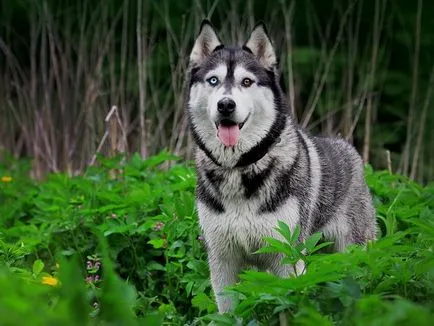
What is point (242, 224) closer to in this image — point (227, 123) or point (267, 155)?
point (267, 155)

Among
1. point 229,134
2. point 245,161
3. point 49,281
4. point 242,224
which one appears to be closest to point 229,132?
point 229,134

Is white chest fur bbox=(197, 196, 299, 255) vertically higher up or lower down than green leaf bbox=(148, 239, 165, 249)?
higher up

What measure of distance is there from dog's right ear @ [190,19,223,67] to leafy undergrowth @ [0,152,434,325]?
900 mm

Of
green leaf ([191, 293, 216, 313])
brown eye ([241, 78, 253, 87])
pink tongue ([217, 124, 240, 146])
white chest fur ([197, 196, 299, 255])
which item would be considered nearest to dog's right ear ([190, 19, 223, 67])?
brown eye ([241, 78, 253, 87])

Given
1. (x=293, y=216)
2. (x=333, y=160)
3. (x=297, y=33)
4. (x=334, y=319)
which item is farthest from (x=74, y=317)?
(x=297, y=33)

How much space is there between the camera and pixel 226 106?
3885 mm

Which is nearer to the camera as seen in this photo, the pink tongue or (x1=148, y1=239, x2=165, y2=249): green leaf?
the pink tongue

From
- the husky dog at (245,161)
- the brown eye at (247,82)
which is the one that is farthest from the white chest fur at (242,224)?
the brown eye at (247,82)

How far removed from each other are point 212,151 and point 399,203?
1479 millimetres

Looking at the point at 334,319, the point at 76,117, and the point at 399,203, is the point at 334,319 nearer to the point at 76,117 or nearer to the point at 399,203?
the point at 399,203

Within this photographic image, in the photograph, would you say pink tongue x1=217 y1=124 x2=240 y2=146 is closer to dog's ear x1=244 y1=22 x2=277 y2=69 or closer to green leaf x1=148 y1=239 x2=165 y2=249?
dog's ear x1=244 y1=22 x2=277 y2=69

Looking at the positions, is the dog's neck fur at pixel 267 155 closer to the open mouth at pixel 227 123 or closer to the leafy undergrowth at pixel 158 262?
the open mouth at pixel 227 123

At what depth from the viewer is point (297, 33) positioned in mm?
Result: 10336

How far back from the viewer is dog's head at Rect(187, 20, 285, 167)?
13.2 ft
